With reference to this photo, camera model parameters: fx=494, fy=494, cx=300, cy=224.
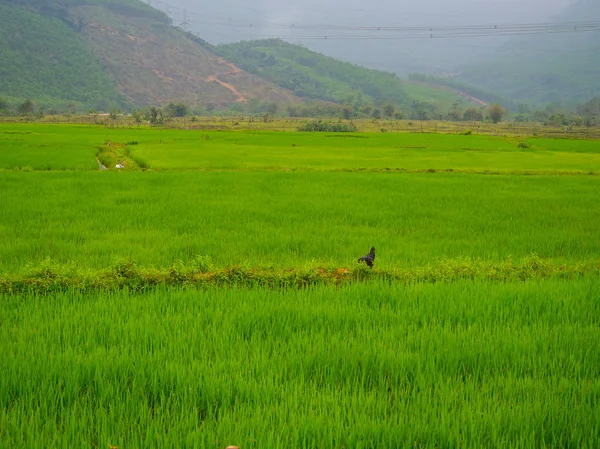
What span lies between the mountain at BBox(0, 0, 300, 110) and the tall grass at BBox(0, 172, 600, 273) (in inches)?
3859

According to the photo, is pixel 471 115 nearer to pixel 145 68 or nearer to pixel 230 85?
pixel 230 85

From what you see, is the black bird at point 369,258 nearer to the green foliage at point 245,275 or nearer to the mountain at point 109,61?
the green foliage at point 245,275

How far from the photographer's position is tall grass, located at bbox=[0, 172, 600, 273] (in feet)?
20.7

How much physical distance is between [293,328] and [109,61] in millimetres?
135264

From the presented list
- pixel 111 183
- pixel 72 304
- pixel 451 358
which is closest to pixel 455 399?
pixel 451 358

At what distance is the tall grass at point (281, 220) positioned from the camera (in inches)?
249

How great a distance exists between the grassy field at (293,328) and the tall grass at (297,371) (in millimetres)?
14

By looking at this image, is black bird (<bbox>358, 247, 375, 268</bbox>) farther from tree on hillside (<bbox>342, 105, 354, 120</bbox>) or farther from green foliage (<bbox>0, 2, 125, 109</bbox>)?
green foliage (<bbox>0, 2, 125, 109</bbox>)

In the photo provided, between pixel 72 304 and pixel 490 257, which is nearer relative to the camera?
pixel 72 304

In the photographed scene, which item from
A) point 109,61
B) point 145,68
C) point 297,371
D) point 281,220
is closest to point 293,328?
point 297,371

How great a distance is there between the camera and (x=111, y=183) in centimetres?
1159

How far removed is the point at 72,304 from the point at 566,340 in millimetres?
3741

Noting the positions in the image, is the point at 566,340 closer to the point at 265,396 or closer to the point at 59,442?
the point at 265,396

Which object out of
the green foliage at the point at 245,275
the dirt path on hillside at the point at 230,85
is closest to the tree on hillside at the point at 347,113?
the dirt path on hillside at the point at 230,85
